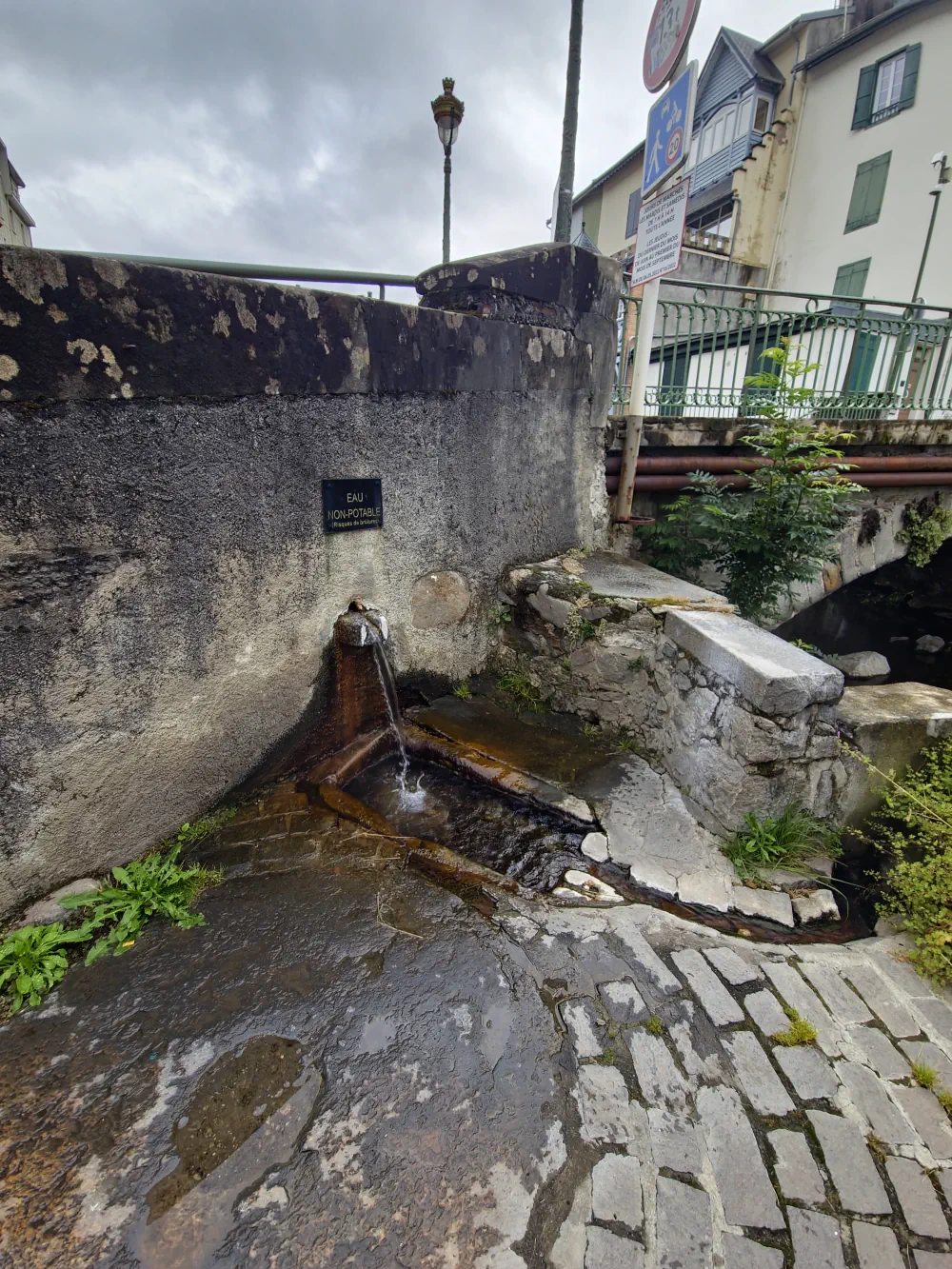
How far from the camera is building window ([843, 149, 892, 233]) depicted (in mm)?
13125

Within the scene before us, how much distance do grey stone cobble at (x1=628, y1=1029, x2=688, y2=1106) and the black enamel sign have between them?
2478 millimetres

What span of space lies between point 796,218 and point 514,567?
1781cm

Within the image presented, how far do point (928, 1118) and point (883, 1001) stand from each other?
0.41 meters

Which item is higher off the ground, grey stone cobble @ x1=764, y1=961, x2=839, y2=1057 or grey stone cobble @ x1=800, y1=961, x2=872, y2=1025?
grey stone cobble @ x1=764, y1=961, x2=839, y2=1057

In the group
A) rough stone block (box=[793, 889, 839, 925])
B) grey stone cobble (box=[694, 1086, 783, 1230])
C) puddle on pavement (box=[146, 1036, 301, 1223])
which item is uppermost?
puddle on pavement (box=[146, 1036, 301, 1223])

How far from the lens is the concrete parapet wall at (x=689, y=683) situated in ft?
8.79

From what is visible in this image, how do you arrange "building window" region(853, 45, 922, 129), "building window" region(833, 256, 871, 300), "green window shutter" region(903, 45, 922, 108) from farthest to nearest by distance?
1. "building window" region(833, 256, 871, 300)
2. "building window" region(853, 45, 922, 129)
3. "green window shutter" region(903, 45, 922, 108)

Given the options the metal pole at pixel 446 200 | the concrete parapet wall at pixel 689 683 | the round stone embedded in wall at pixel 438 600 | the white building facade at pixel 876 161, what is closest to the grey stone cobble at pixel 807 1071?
the concrete parapet wall at pixel 689 683

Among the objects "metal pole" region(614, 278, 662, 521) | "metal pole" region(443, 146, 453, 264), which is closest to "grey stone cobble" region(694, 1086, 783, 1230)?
"metal pole" region(614, 278, 662, 521)

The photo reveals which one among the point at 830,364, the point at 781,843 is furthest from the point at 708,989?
the point at 830,364

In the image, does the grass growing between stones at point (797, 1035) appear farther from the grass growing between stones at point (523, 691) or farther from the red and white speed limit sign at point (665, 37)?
the red and white speed limit sign at point (665, 37)

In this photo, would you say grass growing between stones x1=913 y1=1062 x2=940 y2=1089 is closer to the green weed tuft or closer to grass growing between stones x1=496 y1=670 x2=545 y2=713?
grass growing between stones x1=496 y1=670 x2=545 y2=713

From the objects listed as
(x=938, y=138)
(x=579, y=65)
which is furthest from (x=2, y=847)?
(x=938, y=138)

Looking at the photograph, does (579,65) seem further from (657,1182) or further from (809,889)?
(657,1182)
